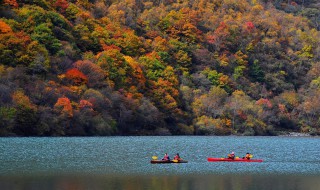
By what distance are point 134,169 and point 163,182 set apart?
873cm

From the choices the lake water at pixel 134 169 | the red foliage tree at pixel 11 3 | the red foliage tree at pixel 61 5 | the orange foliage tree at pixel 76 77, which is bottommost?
the lake water at pixel 134 169

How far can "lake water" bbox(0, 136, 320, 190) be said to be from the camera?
4944 cm

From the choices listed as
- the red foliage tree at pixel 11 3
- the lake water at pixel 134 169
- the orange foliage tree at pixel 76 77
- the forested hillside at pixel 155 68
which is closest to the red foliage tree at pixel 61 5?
the forested hillside at pixel 155 68

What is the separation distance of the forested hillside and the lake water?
21953mm

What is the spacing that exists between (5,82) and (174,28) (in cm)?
6734

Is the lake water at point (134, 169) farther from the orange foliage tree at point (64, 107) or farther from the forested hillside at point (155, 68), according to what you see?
the forested hillside at point (155, 68)

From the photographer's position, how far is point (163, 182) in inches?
2013

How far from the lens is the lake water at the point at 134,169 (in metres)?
49.4

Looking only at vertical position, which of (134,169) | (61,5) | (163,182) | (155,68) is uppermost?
(61,5)

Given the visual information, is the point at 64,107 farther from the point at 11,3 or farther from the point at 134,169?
the point at 134,169

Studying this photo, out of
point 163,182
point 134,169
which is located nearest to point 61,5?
point 134,169

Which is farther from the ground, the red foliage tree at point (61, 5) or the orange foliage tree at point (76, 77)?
the red foliage tree at point (61, 5)

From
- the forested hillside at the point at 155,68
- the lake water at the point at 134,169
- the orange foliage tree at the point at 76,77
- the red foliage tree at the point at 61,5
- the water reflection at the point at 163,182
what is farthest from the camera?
the red foliage tree at the point at 61,5

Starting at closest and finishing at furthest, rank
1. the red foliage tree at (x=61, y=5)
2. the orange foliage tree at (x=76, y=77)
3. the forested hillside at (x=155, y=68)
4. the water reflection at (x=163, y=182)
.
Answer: the water reflection at (x=163, y=182)
the forested hillside at (x=155, y=68)
the orange foliage tree at (x=76, y=77)
the red foliage tree at (x=61, y=5)
